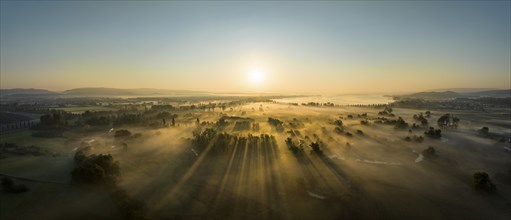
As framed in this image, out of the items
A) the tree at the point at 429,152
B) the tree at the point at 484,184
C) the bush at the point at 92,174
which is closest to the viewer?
the tree at the point at 484,184

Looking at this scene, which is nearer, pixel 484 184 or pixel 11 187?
pixel 11 187

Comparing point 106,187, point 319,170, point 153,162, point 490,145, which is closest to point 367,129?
point 490,145

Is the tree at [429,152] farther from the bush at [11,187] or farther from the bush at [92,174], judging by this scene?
the bush at [11,187]

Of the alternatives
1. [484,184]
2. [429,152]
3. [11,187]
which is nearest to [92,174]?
[11,187]

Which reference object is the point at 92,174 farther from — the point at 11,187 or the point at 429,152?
the point at 429,152

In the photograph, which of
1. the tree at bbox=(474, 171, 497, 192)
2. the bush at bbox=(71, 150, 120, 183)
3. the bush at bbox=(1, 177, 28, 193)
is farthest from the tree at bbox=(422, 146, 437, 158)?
the bush at bbox=(1, 177, 28, 193)

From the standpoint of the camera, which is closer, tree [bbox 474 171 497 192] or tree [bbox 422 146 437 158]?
tree [bbox 474 171 497 192]

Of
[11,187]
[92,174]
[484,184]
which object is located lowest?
[484,184]

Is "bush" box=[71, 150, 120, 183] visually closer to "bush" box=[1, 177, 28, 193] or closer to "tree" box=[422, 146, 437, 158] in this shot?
"bush" box=[1, 177, 28, 193]

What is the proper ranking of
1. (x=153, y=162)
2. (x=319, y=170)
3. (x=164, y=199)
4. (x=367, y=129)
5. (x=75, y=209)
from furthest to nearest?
1. (x=367, y=129)
2. (x=153, y=162)
3. (x=319, y=170)
4. (x=164, y=199)
5. (x=75, y=209)

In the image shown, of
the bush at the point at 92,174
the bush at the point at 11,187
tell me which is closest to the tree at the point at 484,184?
the bush at the point at 92,174

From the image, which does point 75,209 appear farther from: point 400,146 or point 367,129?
point 367,129
